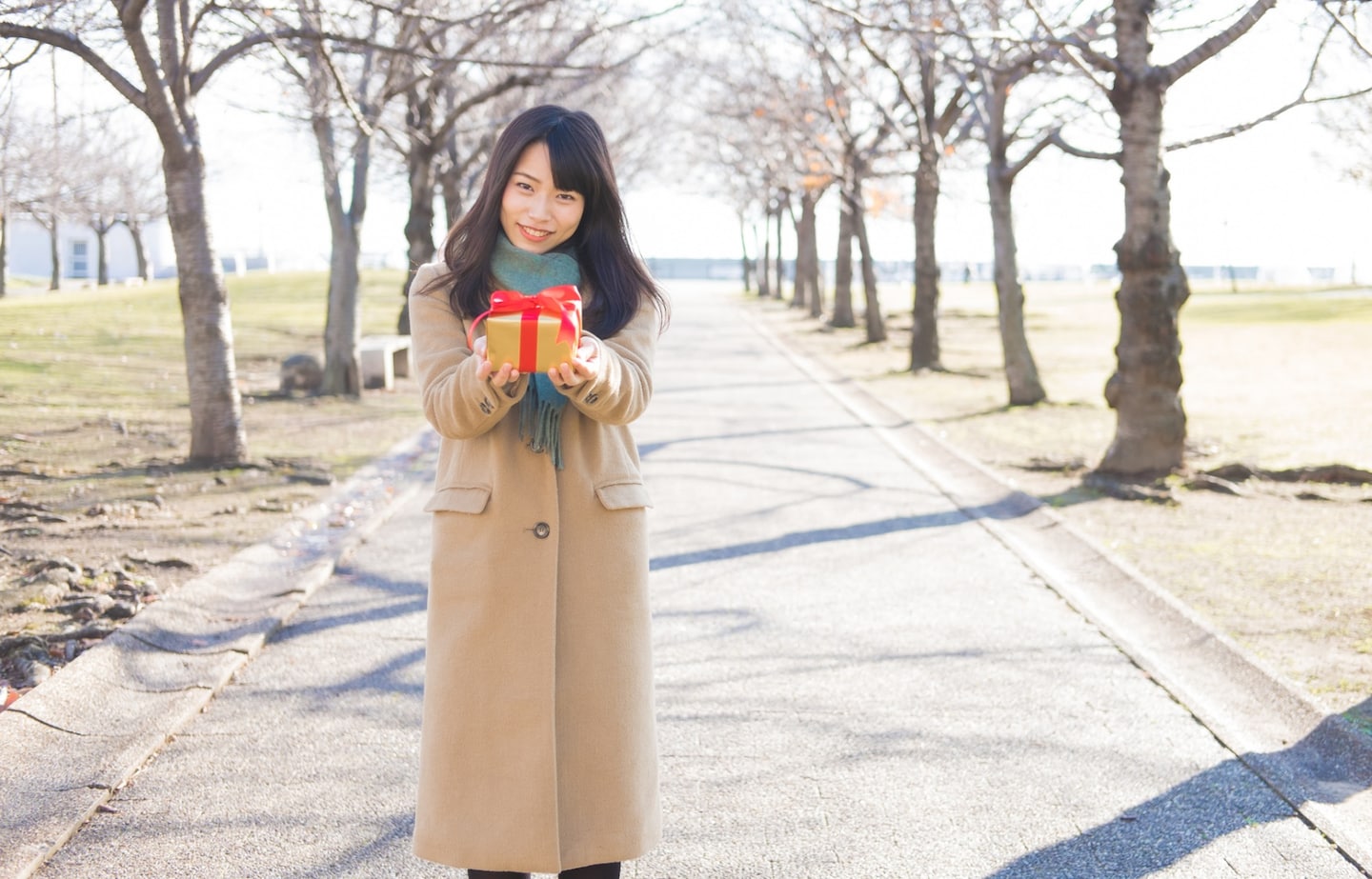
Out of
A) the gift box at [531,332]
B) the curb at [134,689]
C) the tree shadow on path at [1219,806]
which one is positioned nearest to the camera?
the gift box at [531,332]

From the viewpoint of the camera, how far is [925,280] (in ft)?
67.8

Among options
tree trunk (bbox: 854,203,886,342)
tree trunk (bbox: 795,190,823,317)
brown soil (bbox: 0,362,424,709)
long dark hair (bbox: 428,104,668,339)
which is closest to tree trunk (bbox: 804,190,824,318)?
tree trunk (bbox: 795,190,823,317)

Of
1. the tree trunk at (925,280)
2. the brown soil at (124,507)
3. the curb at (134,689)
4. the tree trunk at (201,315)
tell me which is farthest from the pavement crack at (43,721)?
the tree trunk at (925,280)

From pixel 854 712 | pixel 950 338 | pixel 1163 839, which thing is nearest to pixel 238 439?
pixel 854 712

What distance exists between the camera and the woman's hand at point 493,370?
2.48 metres

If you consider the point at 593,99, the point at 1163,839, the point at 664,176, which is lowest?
the point at 1163,839

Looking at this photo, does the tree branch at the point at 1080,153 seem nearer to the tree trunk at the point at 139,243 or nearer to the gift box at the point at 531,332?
the gift box at the point at 531,332

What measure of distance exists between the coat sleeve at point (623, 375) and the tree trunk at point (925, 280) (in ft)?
59.3

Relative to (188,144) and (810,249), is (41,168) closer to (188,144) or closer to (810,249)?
(188,144)

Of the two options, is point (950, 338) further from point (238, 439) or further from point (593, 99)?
point (238, 439)

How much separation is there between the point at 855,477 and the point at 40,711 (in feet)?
24.4

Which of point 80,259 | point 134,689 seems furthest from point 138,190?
point 134,689

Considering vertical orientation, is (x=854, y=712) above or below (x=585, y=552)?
below

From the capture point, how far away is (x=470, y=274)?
281cm
